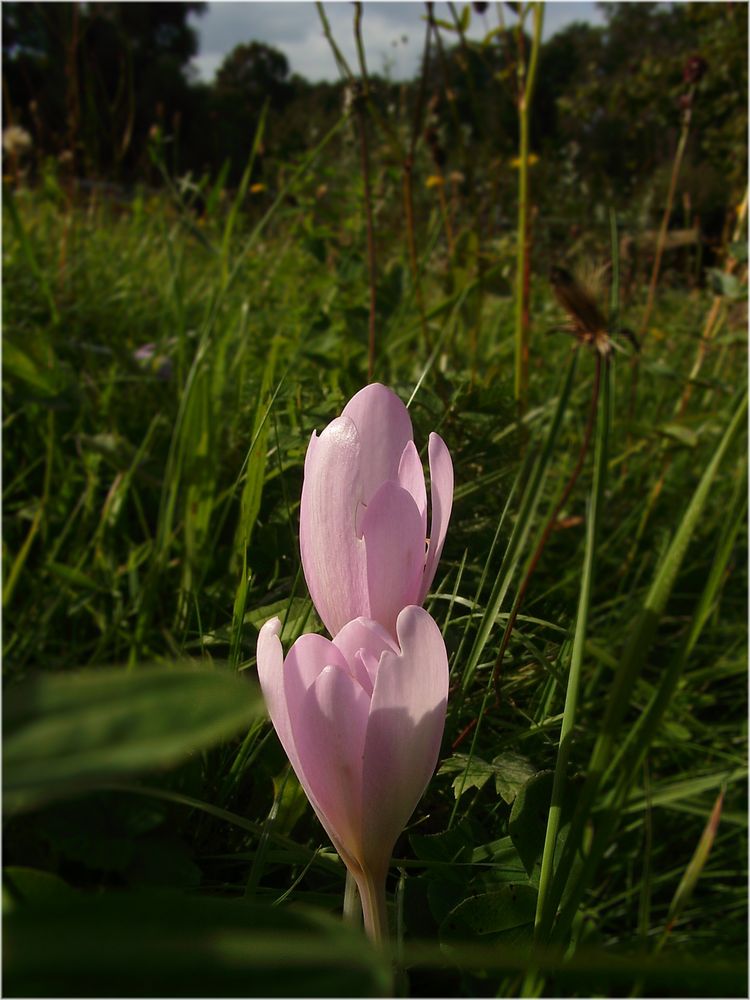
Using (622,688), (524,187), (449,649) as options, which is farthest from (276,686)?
(524,187)

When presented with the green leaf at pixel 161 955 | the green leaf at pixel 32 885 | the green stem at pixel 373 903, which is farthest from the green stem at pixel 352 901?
the green leaf at pixel 161 955

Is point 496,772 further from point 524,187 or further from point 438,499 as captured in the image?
point 524,187

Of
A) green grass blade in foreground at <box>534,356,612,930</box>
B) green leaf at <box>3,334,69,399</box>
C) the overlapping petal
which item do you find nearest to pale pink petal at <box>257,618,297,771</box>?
the overlapping petal

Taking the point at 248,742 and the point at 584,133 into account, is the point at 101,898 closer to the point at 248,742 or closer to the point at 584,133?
the point at 248,742

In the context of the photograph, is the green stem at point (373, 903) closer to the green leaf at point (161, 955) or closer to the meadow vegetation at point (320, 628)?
the meadow vegetation at point (320, 628)

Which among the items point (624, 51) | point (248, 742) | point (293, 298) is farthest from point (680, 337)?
point (624, 51)
